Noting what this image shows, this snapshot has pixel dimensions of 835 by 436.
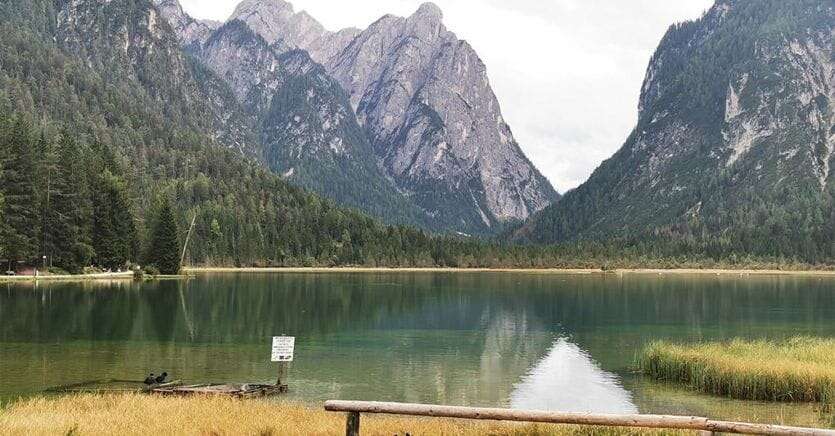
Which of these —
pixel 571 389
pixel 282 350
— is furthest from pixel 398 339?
pixel 282 350

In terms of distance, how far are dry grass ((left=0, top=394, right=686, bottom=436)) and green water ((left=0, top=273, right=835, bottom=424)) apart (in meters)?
9.23

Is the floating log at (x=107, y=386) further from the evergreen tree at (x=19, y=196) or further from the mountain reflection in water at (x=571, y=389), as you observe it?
the evergreen tree at (x=19, y=196)

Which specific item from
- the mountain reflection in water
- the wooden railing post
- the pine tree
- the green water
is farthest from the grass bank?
the pine tree

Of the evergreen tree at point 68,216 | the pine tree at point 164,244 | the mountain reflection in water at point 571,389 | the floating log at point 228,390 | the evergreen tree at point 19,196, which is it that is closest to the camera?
the floating log at point 228,390

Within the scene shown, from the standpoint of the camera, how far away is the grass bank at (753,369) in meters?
39.6

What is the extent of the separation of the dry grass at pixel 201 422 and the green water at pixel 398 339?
30.3ft

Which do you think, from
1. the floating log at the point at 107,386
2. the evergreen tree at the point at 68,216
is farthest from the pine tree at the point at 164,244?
the floating log at the point at 107,386

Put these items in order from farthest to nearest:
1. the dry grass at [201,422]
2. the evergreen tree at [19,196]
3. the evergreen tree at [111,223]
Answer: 1. the evergreen tree at [111,223]
2. the evergreen tree at [19,196]
3. the dry grass at [201,422]

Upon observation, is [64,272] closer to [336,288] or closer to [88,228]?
[88,228]

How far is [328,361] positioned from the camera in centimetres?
5369

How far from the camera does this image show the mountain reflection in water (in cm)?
4019

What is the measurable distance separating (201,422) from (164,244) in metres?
142

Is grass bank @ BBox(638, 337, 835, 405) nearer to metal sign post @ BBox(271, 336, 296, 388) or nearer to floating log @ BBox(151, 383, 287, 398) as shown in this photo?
metal sign post @ BBox(271, 336, 296, 388)

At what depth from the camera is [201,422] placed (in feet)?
85.3
